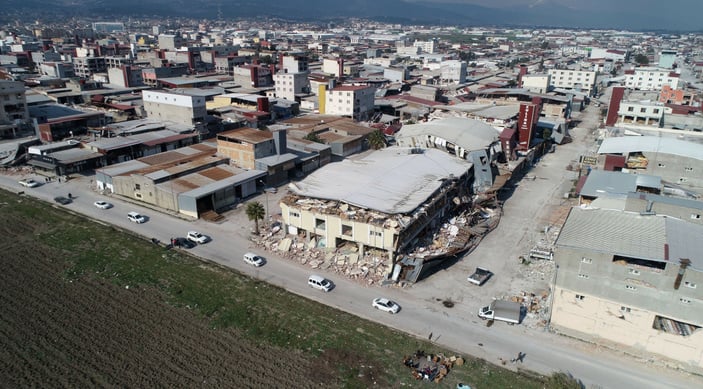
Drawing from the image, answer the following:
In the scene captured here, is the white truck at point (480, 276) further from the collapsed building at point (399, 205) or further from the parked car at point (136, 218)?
the parked car at point (136, 218)

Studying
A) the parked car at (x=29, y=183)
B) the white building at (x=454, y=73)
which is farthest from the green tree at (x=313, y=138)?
the white building at (x=454, y=73)

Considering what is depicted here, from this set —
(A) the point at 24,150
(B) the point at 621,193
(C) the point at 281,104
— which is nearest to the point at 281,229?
(B) the point at 621,193

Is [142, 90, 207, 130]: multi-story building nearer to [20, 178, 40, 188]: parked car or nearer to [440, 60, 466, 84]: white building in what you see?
[20, 178, 40, 188]: parked car

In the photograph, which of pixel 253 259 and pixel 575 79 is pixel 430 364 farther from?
pixel 575 79

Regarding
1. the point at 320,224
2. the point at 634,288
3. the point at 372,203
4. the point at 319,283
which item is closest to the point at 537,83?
the point at 372,203

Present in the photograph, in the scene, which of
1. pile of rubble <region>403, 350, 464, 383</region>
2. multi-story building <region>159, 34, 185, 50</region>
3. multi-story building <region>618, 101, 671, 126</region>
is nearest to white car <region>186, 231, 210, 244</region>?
pile of rubble <region>403, 350, 464, 383</region>

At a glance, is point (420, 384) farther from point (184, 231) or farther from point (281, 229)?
point (184, 231)
